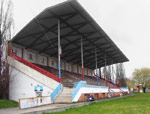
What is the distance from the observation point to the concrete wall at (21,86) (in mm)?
20328

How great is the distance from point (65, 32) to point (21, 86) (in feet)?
34.1

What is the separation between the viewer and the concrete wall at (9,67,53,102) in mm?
20328

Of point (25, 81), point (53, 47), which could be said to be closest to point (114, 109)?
point (25, 81)

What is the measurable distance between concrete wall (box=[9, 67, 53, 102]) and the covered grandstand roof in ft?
20.4

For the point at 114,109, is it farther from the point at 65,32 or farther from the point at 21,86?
the point at 65,32

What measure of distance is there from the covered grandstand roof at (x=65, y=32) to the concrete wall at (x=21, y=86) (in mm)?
6205

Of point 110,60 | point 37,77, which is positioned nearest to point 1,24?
point 37,77

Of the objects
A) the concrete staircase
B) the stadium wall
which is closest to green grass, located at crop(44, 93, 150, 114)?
the concrete staircase

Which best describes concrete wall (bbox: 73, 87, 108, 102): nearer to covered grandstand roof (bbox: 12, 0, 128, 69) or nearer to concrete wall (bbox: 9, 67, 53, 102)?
concrete wall (bbox: 9, 67, 53, 102)

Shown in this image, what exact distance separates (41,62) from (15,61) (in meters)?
13.1

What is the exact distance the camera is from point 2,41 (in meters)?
→ 14.6

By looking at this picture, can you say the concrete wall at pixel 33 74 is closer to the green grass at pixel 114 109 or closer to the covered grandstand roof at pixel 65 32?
the covered grandstand roof at pixel 65 32

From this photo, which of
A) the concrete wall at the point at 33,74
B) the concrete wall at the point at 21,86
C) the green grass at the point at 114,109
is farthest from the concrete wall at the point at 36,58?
the green grass at the point at 114,109

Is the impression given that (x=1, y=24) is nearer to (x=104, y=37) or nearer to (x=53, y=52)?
(x=104, y=37)
